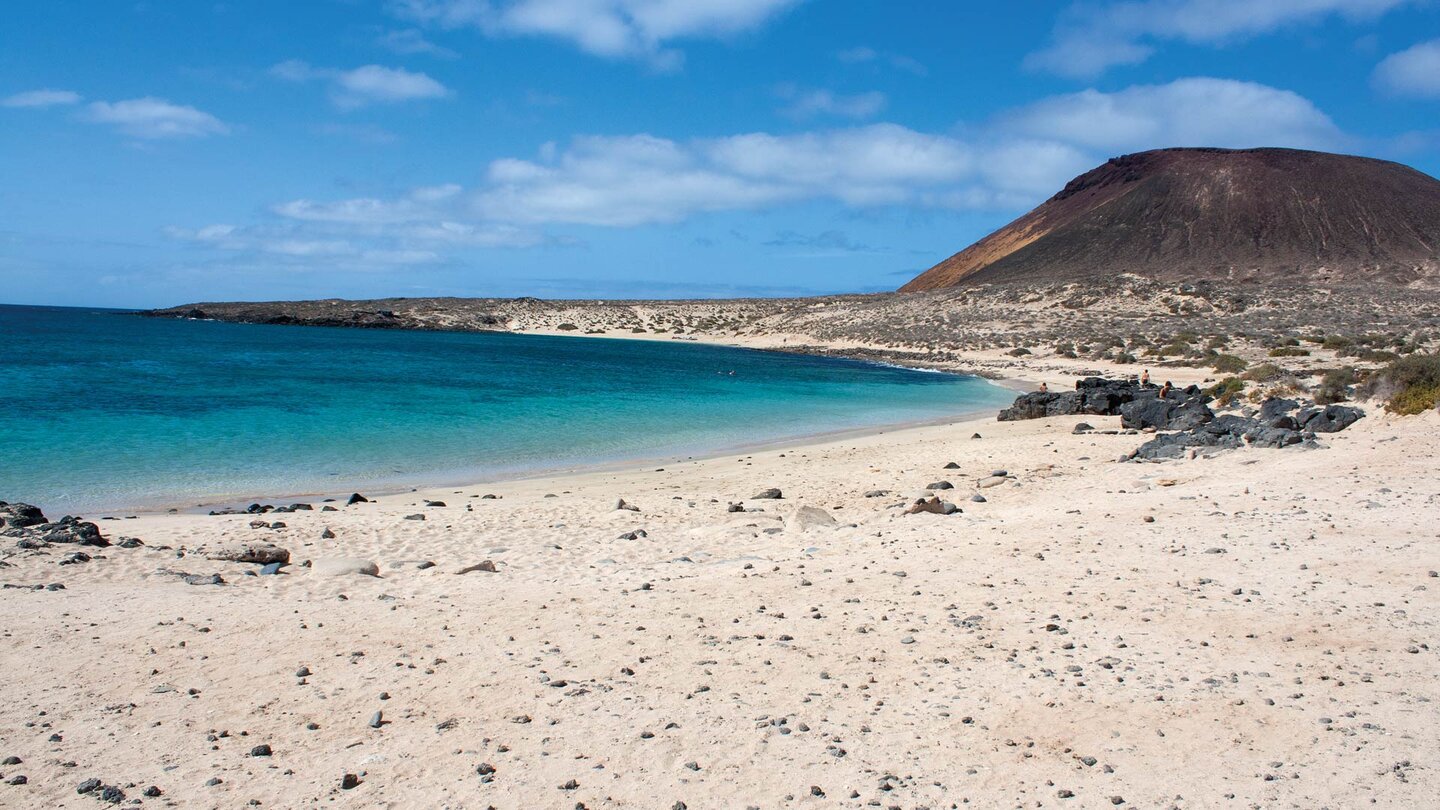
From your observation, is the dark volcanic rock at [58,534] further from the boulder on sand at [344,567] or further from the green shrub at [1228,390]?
the green shrub at [1228,390]

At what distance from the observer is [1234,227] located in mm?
84812

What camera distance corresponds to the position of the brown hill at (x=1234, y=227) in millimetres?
75125

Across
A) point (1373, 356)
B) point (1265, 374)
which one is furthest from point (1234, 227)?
point (1265, 374)

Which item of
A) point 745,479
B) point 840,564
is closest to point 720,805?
point 840,564

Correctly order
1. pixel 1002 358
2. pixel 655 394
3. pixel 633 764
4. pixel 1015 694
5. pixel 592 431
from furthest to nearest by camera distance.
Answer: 1. pixel 1002 358
2. pixel 655 394
3. pixel 592 431
4. pixel 1015 694
5. pixel 633 764

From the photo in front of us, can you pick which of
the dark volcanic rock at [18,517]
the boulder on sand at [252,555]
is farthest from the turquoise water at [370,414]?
the boulder on sand at [252,555]

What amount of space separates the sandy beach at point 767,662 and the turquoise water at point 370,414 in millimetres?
5514

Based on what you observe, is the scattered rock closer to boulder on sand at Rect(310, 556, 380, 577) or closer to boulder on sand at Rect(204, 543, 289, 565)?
boulder on sand at Rect(310, 556, 380, 577)

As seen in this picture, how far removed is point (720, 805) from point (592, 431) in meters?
18.1

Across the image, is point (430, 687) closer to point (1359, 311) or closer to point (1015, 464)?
point (1015, 464)

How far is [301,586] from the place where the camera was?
8.21 metres

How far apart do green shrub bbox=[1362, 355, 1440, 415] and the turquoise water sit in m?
11.1

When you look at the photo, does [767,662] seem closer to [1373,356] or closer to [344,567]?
[344,567]

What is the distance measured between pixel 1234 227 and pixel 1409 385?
263ft
